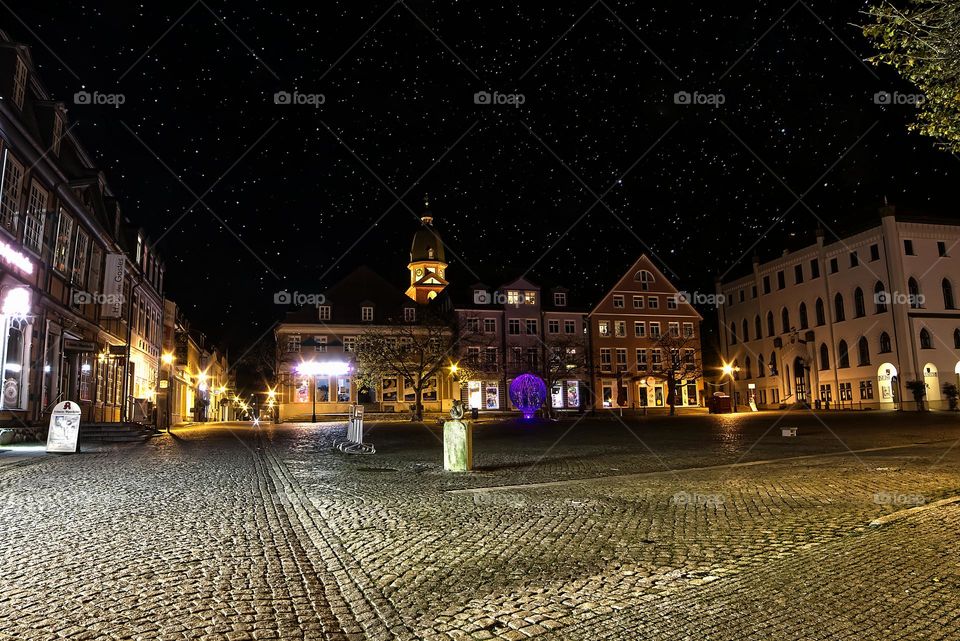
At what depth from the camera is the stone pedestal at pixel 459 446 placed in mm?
12617

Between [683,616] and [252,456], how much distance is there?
1469 cm

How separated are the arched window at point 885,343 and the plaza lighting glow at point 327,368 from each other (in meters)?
42.3

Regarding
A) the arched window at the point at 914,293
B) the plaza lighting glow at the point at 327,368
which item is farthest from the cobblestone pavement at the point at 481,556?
the arched window at the point at 914,293

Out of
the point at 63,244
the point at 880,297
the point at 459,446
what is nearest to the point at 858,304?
the point at 880,297

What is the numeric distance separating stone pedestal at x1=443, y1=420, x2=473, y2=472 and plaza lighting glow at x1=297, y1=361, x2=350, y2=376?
38.4 metres

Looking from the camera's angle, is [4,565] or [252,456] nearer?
[4,565]

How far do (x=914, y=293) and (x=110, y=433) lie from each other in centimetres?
5391

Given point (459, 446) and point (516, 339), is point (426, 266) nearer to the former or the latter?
point (516, 339)

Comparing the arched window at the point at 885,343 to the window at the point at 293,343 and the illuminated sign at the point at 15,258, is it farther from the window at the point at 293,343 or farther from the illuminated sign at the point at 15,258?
the illuminated sign at the point at 15,258

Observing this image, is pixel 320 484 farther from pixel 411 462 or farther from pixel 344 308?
pixel 344 308

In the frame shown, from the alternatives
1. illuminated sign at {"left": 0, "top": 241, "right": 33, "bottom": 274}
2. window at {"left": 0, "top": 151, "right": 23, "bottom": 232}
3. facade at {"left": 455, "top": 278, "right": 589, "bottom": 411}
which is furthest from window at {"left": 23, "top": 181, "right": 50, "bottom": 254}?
facade at {"left": 455, "top": 278, "right": 589, "bottom": 411}

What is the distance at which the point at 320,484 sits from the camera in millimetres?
10922

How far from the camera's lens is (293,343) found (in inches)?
2303

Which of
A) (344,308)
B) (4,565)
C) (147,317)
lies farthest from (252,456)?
(344,308)
